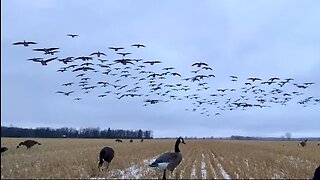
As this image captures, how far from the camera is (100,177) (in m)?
16.3

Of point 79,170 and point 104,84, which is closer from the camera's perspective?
point 79,170

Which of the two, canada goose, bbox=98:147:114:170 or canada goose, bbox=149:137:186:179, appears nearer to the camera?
canada goose, bbox=149:137:186:179

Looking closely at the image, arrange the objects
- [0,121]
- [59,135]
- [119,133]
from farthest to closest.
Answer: [119,133], [59,135], [0,121]

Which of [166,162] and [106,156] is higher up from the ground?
[106,156]

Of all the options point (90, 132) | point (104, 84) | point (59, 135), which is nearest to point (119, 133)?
point (90, 132)

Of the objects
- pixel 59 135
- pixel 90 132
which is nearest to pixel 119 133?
pixel 90 132

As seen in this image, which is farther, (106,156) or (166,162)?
(106,156)

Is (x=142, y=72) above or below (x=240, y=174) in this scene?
above

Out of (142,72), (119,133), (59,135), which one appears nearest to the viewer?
(142,72)

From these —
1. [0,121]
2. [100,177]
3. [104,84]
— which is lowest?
[100,177]

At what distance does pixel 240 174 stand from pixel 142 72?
6.75 metres

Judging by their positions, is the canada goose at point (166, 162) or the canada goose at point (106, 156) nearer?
the canada goose at point (166, 162)

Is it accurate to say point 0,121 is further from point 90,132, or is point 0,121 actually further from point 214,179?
point 90,132

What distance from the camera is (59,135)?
419 ft
